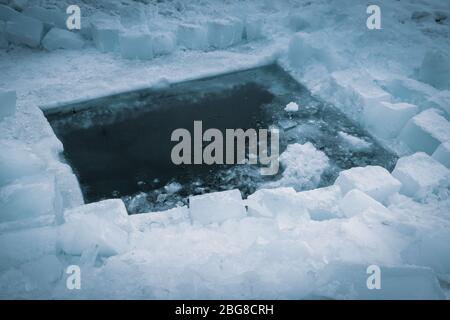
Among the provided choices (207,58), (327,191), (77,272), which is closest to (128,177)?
(77,272)

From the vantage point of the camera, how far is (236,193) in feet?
7.75

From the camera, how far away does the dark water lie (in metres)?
2.70

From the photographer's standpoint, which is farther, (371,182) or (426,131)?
(426,131)

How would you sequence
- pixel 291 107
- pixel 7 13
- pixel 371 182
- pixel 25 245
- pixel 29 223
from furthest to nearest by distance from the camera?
pixel 7 13 < pixel 291 107 < pixel 371 182 < pixel 29 223 < pixel 25 245

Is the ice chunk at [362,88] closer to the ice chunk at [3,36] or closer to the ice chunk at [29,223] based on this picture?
the ice chunk at [29,223]

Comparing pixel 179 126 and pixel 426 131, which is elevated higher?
pixel 426 131

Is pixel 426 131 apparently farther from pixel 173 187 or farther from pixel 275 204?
pixel 173 187

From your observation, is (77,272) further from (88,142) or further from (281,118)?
(281,118)

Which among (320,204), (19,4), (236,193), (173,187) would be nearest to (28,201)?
(173,187)

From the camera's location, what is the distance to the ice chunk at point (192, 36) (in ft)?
14.4

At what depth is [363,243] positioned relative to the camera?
201 cm

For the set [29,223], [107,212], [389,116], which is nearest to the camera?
[29,223]

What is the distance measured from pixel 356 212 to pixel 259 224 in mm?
617

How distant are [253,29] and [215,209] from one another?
308 cm
